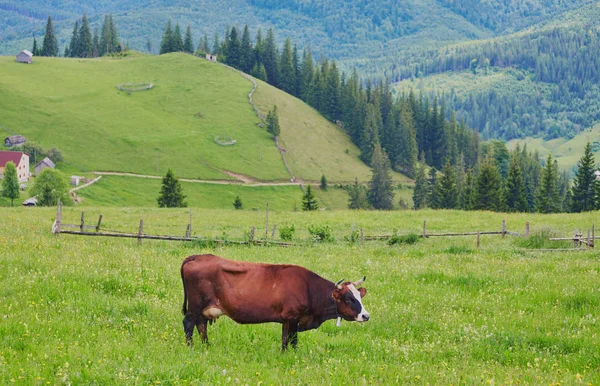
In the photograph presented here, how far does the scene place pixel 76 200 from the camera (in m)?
108

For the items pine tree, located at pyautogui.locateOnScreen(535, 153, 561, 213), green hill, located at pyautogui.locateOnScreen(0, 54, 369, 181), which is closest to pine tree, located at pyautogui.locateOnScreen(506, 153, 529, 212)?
pine tree, located at pyautogui.locateOnScreen(535, 153, 561, 213)

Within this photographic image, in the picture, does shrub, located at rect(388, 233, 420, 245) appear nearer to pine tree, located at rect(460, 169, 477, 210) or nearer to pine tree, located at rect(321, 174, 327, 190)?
pine tree, located at rect(460, 169, 477, 210)

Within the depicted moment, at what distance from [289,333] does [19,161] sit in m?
126

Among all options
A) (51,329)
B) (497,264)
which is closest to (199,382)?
(51,329)

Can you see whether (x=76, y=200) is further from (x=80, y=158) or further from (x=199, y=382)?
(x=199, y=382)

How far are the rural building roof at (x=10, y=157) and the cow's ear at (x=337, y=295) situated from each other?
126 metres

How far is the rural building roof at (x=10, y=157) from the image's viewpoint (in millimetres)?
124125

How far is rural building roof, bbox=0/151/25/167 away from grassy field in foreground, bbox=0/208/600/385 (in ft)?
367

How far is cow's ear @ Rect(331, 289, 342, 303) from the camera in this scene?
40.6 feet

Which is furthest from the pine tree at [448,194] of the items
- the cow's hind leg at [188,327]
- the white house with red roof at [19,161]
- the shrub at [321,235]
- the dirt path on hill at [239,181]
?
the cow's hind leg at [188,327]

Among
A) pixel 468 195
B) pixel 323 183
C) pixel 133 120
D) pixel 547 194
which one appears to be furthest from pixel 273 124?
pixel 547 194

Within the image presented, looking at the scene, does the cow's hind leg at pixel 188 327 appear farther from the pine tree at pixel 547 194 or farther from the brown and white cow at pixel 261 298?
the pine tree at pixel 547 194

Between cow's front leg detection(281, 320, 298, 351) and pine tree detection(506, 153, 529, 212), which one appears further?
pine tree detection(506, 153, 529, 212)

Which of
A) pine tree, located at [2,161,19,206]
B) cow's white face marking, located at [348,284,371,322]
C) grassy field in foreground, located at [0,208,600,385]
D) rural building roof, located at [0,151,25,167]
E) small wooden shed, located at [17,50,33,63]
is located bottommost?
pine tree, located at [2,161,19,206]
